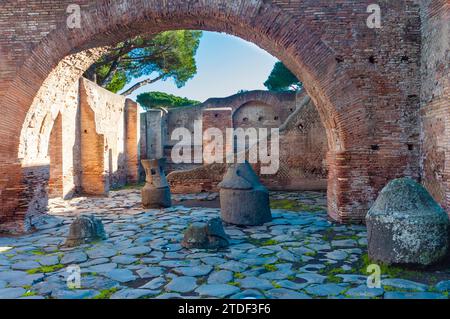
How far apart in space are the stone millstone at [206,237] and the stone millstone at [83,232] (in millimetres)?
1303

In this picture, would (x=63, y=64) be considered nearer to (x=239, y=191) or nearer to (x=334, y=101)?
(x=239, y=191)

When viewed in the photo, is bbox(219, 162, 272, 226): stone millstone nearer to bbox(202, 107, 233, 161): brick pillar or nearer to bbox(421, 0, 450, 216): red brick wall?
bbox(421, 0, 450, 216): red brick wall

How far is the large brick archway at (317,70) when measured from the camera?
19.0 feet

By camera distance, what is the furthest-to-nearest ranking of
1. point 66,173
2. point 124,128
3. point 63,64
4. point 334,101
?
point 124,128
point 66,173
point 63,64
point 334,101

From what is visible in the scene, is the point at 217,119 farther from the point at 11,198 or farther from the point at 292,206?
the point at 11,198

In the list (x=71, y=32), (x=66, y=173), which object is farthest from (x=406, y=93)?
(x=66, y=173)

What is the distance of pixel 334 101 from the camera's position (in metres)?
5.86

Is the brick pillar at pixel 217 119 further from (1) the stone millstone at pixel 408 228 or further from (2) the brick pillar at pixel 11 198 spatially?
(1) the stone millstone at pixel 408 228

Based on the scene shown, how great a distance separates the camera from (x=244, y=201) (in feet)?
19.9

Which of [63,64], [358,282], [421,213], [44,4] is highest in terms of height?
[44,4]

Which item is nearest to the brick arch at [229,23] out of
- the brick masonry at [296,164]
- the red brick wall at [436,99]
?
the red brick wall at [436,99]

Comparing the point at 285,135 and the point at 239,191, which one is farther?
the point at 285,135

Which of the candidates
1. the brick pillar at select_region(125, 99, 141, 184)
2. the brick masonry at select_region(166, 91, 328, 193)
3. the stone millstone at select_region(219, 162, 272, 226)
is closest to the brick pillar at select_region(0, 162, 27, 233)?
the stone millstone at select_region(219, 162, 272, 226)

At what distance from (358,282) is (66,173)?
8311 millimetres
